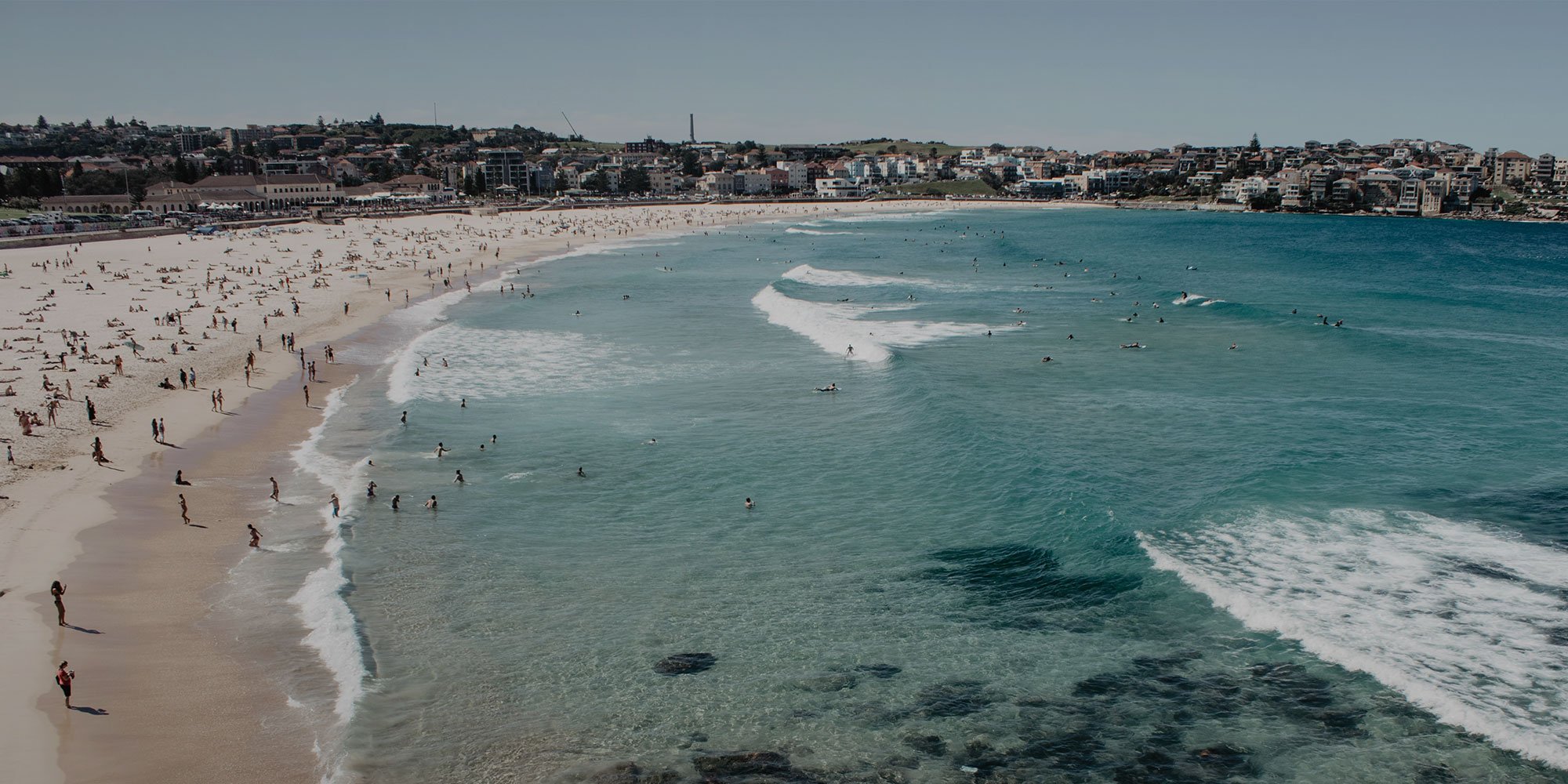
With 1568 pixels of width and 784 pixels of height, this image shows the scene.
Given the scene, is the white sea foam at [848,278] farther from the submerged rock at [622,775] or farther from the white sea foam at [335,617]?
the submerged rock at [622,775]

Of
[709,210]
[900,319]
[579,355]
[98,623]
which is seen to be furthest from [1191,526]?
[709,210]

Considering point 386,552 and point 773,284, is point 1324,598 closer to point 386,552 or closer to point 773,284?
point 386,552

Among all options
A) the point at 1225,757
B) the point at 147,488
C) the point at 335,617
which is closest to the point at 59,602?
the point at 335,617

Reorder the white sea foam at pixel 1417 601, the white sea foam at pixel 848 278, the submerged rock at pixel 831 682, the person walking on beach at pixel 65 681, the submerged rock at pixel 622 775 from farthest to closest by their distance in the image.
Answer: the white sea foam at pixel 848 278, the submerged rock at pixel 831 682, the white sea foam at pixel 1417 601, the person walking on beach at pixel 65 681, the submerged rock at pixel 622 775

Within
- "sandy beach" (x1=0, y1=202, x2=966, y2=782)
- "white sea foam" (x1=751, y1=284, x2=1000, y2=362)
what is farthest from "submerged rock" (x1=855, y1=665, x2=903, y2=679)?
"white sea foam" (x1=751, y1=284, x2=1000, y2=362)

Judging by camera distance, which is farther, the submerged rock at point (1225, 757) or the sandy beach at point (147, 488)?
the sandy beach at point (147, 488)

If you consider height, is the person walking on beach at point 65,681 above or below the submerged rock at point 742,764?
above

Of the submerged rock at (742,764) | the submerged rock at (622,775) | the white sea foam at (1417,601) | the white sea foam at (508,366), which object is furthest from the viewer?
the white sea foam at (508,366)

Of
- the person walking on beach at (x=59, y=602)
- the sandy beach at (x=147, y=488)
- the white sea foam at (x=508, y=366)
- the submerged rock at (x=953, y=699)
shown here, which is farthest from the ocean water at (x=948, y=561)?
the person walking on beach at (x=59, y=602)
